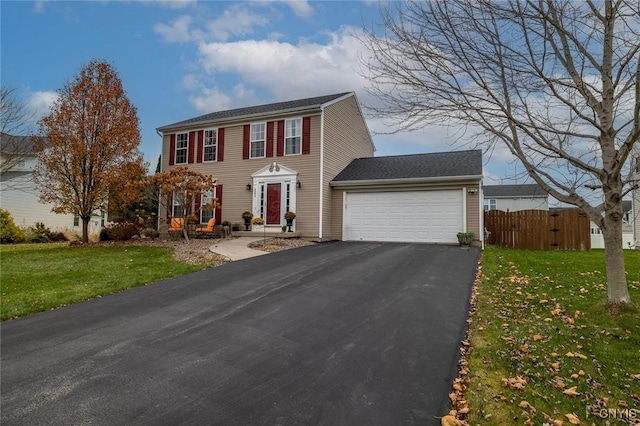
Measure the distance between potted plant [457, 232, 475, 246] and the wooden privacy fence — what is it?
109 inches

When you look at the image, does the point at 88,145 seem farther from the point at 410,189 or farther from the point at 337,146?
the point at 410,189

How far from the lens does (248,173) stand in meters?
16.5

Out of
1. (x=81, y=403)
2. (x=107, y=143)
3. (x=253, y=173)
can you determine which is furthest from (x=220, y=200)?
(x=81, y=403)

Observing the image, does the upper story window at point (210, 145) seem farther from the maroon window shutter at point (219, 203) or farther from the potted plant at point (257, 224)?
the potted plant at point (257, 224)

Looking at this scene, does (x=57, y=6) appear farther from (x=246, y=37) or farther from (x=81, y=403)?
(x=81, y=403)

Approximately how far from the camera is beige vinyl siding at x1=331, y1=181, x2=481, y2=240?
44.0 feet

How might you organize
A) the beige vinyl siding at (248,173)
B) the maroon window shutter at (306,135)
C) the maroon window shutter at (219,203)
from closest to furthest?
the beige vinyl siding at (248,173)
the maroon window shutter at (306,135)
the maroon window shutter at (219,203)

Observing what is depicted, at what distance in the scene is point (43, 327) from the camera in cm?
534

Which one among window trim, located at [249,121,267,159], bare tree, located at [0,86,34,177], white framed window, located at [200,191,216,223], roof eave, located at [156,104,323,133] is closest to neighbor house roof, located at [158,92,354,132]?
roof eave, located at [156,104,323,133]

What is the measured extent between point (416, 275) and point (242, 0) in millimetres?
7732

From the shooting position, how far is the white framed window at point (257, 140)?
16.5 m

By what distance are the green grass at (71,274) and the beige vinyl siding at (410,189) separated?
22.5ft

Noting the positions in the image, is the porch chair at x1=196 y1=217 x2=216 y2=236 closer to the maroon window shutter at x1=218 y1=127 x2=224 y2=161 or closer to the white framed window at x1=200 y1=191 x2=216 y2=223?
the white framed window at x1=200 y1=191 x2=216 y2=223

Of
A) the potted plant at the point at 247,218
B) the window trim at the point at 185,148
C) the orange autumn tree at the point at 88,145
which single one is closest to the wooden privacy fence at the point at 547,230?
the potted plant at the point at 247,218
